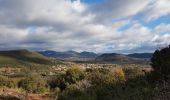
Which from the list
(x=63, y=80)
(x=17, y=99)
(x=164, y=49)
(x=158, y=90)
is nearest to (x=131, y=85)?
(x=164, y=49)

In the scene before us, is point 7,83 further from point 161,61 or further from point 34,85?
point 161,61

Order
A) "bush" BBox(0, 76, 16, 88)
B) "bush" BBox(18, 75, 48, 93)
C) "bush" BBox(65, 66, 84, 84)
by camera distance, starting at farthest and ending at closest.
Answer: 1. "bush" BBox(0, 76, 16, 88)
2. "bush" BBox(65, 66, 84, 84)
3. "bush" BBox(18, 75, 48, 93)

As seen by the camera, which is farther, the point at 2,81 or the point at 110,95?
the point at 2,81

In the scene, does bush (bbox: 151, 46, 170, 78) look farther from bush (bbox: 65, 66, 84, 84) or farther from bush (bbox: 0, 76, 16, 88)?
bush (bbox: 0, 76, 16, 88)

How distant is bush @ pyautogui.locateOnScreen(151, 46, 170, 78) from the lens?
17478mm

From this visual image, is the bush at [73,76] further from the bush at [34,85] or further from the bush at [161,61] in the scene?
the bush at [161,61]

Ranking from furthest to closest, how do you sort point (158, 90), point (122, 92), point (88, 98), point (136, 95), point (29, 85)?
point (29, 85) < point (88, 98) < point (122, 92) < point (136, 95) < point (158, 90)

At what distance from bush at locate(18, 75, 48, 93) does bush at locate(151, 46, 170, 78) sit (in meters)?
12.0

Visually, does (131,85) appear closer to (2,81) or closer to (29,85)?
(29,85)

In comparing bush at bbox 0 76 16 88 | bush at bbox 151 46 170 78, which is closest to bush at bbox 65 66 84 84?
bush at bbox 0 76 16 88

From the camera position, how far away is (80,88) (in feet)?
66.6

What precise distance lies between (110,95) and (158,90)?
13.7ft

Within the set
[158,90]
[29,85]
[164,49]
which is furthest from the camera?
[29,85]

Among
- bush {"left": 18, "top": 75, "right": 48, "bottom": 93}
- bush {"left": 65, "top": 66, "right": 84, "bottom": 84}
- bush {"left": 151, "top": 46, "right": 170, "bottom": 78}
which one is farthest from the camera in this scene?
bush {"left": 65, "top": 66, "right": 84, "bottom": 84}
